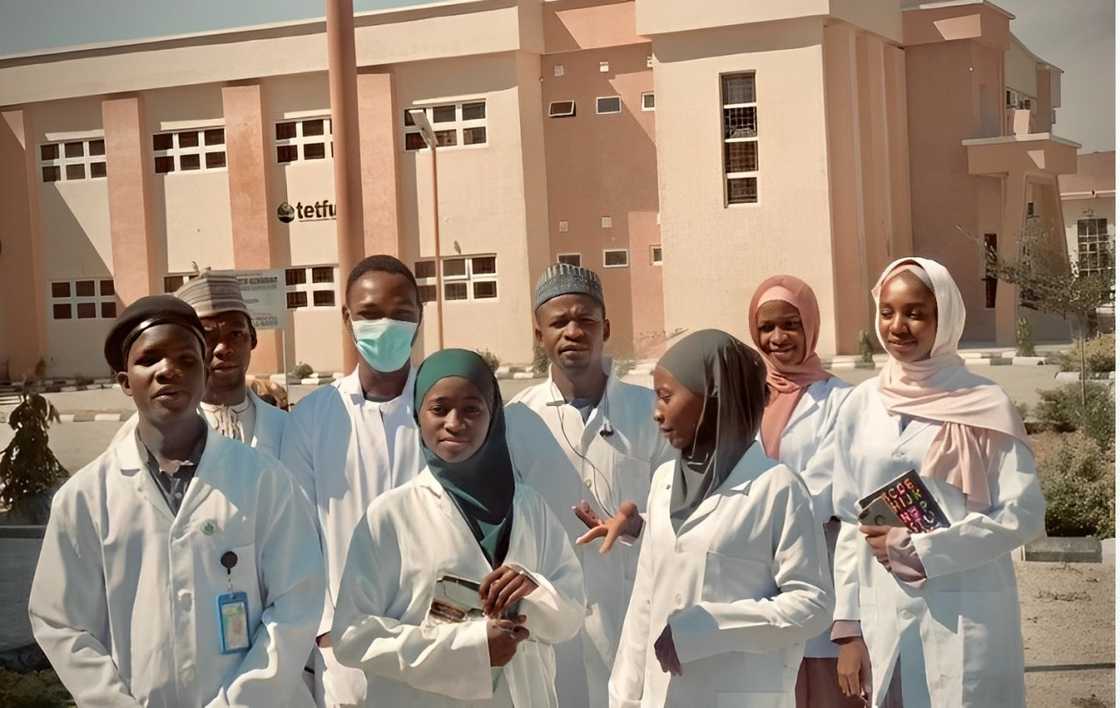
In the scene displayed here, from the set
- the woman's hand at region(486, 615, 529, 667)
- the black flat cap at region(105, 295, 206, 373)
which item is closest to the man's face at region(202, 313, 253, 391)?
the black flat cap at region(105, 295, 206, 373)

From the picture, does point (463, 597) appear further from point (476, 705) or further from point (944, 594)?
point (944, 594)

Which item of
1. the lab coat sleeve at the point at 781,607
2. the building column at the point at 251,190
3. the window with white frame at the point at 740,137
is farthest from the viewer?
the building column at the point at 251,190

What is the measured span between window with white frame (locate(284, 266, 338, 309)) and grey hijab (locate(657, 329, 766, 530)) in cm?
289

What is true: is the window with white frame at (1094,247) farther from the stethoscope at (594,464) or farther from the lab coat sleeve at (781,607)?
the lab coat sleeve at (781,607)

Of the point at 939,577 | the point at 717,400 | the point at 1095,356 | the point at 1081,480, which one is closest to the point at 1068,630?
the point at 1081,480

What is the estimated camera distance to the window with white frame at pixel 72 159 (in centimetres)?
561

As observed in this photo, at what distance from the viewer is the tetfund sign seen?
5551 mm

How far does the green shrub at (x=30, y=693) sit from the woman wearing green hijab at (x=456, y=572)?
8.57 feet

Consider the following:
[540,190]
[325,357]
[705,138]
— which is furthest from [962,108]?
[325,357]

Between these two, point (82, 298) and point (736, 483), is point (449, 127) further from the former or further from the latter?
point (736, 483)

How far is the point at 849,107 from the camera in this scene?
17.0 ft

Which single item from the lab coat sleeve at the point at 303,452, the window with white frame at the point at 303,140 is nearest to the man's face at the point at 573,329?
the lab coat sleeve at the point at 303,452

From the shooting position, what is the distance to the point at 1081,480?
564 centimetres

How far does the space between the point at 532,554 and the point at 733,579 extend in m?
0.46
